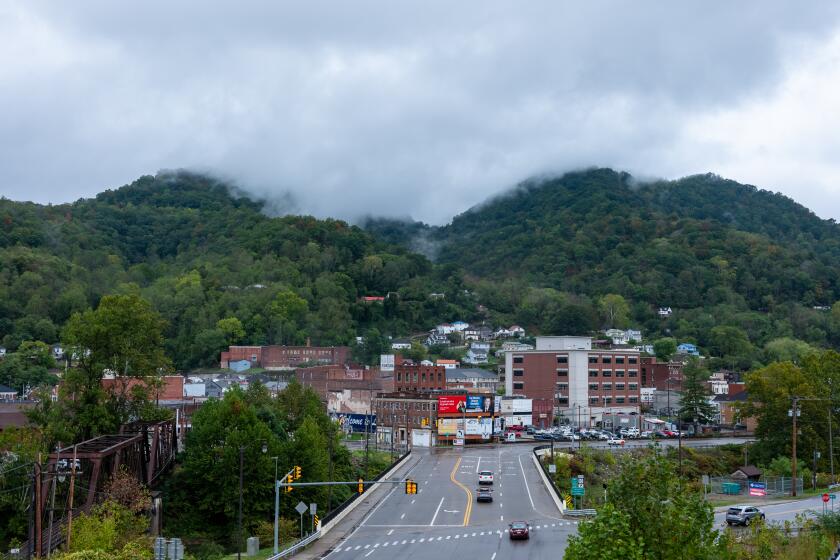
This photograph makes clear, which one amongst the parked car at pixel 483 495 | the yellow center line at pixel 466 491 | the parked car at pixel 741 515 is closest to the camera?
the parked car at pixel 741 515

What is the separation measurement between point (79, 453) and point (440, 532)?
24095mm

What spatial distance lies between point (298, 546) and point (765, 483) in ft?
159

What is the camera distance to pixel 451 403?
12488 cm

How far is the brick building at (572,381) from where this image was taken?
153 m

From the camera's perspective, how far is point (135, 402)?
258 feet

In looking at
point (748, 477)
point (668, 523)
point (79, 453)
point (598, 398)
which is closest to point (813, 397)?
point (748, 477)

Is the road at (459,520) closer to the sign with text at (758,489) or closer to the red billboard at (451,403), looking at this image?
the sign with text at (758,489)

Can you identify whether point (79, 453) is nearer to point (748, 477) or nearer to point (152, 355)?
point (152, 355)

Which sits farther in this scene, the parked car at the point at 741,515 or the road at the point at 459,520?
A: the parked car at the point at 741,515

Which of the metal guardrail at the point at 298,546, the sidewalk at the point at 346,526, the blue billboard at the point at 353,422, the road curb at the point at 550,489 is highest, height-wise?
the blue billboard at the point at 353,422

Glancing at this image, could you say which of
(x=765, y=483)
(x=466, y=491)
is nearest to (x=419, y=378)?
(x=466, y=491)

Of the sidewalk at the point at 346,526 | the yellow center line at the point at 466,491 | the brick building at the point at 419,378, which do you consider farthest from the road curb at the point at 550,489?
the brick building at the point at 419,378

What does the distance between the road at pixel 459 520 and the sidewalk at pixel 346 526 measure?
0.56 meters

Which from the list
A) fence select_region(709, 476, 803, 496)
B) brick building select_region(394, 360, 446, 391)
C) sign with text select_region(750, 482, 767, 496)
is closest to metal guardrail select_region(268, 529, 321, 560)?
sign with text select_region(750, 482, 767, 496)
